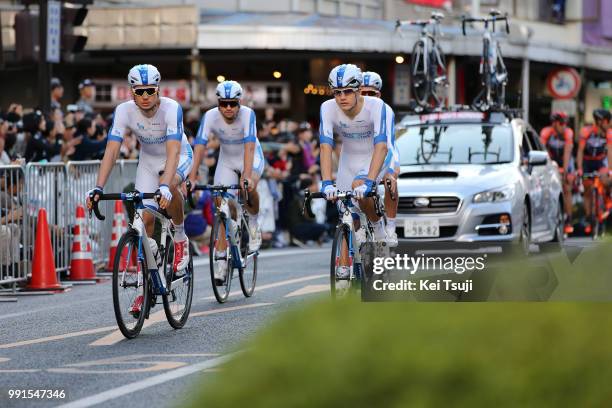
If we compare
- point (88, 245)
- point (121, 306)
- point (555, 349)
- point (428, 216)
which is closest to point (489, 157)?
point (428, 216)

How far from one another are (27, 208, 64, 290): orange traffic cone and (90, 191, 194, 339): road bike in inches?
183

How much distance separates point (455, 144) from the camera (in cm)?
1716

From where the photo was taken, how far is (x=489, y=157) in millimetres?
17016

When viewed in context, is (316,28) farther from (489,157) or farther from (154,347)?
(154,347)

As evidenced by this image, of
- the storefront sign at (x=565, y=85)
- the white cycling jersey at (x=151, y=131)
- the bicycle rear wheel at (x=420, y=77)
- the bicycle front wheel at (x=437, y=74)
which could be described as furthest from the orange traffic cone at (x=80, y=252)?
the storefront sign at (x=565, y=85)

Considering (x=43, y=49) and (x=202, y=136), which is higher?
(x=43, y=49)

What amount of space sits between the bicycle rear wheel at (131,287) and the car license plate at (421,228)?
5863 millimetres

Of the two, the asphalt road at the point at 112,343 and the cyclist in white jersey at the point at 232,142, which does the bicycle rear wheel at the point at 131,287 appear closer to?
the asphalt road at the point at 112,343

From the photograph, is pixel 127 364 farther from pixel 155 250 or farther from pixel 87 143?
pixel 87 143

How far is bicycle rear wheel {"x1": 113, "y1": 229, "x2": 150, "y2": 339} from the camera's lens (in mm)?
10148

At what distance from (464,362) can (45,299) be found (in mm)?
11720

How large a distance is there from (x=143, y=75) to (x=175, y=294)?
1.61m

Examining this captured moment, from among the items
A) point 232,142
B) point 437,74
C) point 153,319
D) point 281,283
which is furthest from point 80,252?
point 437,74

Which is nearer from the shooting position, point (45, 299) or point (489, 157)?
point (45, 299)
